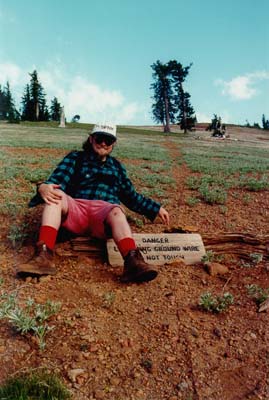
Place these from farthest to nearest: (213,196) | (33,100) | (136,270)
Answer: (33,100)
(213,196)
(136,270)

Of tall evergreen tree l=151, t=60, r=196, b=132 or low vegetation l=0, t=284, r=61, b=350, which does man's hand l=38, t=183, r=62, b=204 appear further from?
tall evergreen tree l=151, t=60, r=196, b=132

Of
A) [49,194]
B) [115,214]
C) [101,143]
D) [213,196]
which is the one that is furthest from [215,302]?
[213,196]

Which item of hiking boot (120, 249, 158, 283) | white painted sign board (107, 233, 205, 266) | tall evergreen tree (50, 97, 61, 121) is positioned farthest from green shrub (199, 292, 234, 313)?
tall evergreen tree (50, 97, 61, 121)

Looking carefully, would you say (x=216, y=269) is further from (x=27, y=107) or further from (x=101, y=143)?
(x=27, y=107)

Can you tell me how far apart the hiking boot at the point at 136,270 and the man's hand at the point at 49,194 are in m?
0.98

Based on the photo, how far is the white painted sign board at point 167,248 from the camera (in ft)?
16.0

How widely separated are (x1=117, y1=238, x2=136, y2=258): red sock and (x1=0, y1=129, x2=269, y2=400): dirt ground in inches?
11.4

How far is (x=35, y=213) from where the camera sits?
6.41 meters

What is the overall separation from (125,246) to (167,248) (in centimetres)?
84

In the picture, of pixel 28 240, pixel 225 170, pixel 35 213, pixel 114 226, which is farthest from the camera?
pixel 225 170

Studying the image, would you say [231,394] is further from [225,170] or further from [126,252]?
[225,170]

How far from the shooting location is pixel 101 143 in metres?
5.10

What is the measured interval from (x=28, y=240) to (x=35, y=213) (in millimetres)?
1155

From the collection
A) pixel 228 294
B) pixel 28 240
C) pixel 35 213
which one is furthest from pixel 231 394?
pixel 35 213
